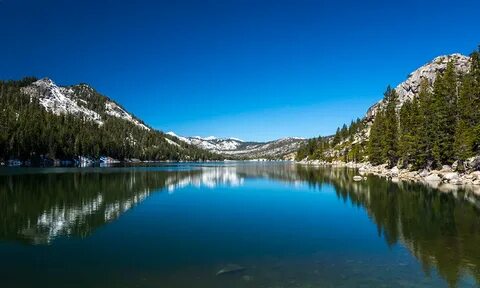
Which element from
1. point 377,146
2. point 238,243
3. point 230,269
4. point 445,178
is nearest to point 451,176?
point 445,178

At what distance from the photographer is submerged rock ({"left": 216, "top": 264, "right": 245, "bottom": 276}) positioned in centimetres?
1734

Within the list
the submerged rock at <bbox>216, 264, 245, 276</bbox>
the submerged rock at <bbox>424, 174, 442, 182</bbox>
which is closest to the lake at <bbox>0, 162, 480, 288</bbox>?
the submerged rock at <bbox>216, 264, 245, 276</bbox>

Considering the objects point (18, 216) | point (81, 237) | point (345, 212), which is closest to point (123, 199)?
point (18, 216)

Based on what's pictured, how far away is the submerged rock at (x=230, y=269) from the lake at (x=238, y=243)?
0.21m

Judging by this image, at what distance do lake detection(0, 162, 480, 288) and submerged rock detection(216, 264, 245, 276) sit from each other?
0.21 meters

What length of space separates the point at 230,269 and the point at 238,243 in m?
6.04

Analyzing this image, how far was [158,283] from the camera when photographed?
1564 cm

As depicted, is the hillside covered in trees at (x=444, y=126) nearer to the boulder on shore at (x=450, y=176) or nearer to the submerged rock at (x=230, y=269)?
the boulder on shore at (x=450, y=176)

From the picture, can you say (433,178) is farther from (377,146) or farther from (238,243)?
(238,243)

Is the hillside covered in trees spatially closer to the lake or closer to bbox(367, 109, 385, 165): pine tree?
bbox(367, 109, 385, 165): pine tree

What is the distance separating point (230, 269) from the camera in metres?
17.9

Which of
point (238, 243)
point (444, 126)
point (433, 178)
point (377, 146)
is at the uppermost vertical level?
point (444, 126)

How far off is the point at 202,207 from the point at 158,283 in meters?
25.7

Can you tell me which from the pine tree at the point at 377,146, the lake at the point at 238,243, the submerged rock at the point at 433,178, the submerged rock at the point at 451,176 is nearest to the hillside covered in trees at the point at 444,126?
the submerged rock at the point at 451,176
